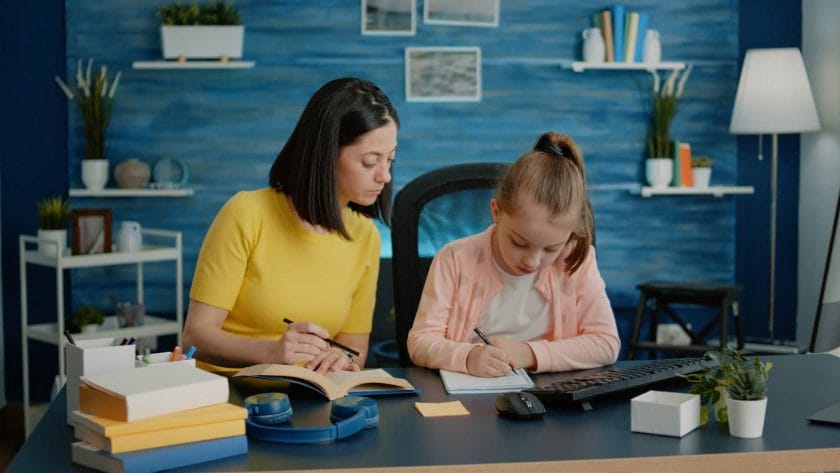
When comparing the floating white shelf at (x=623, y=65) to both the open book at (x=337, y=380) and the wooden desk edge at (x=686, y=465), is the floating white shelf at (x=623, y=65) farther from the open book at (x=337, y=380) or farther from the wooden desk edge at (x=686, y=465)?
the wooden desk edge at (x=686, y=465)

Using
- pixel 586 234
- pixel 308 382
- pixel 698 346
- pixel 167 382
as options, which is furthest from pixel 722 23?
pixel 167 382

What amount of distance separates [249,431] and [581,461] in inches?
18.7

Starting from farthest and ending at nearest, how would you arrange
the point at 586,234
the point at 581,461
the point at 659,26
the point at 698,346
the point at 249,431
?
the point at 659,26 < the point at 698,346 < the point at 586,234 < the point at 249,431 < the point at 581,461

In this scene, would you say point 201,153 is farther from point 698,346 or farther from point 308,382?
point 308,382

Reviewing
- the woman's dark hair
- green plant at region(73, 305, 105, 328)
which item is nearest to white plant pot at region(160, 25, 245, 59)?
green plant at region(73, 305, 105, 328)

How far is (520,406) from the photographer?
1594 millimetres

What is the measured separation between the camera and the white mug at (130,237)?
13.4ft

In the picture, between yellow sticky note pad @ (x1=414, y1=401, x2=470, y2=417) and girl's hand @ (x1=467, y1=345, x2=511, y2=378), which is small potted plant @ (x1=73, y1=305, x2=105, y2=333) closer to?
girl's hand @ (x1=467, y1=345, x2=511, y2=378)

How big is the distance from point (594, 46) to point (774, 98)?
0.78 meters

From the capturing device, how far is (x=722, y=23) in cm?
466

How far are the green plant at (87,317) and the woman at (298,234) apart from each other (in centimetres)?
197

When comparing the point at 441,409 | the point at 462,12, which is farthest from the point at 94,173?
the point at 441,409

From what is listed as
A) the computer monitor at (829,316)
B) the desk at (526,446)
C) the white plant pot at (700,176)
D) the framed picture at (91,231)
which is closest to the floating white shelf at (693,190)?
the white plant pot at (700,176)

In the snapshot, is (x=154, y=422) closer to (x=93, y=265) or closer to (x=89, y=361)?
(x=89, y=361)
